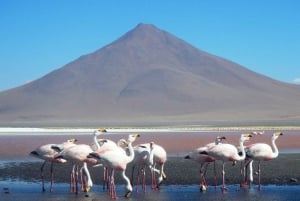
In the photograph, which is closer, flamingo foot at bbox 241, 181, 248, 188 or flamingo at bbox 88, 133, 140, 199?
flamingo at bbox 88, 133, 140, 199

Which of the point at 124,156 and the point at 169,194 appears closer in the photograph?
the point at 124,156

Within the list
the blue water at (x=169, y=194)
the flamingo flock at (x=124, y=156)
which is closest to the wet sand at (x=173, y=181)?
the blue water at (x=169, y=194)

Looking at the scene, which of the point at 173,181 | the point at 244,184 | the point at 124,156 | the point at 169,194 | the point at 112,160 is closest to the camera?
the point at 112,160

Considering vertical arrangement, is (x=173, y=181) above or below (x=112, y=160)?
below

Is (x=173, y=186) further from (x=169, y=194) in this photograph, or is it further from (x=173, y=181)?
(x=169, y=194)

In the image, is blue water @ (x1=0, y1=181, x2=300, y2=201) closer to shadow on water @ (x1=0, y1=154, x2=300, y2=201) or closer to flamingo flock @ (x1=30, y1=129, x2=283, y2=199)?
shadow on water @ (x1=0, y1=154, x2=300, y2=201)

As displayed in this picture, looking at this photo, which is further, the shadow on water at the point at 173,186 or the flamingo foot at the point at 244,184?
the flamingo foot at the point at 244,184

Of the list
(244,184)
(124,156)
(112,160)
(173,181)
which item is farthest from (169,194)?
(244,184)

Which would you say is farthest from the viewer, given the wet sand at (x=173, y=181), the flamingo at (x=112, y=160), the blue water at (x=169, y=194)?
the wet sand at (x=173, y=181)

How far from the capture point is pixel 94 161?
59.4 ft

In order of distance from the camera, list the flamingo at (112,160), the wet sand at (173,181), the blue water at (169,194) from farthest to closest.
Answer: the wet sand at (173,181)
the flamingo at (112,160)
the blue water at (169,194)

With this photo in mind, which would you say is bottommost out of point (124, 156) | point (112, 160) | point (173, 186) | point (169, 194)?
point (169, 194)

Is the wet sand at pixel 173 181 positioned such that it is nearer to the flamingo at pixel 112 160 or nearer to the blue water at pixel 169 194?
the blue water at pixel 169 194

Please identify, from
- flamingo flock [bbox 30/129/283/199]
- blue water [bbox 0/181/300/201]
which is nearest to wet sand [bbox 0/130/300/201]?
blue water [bbox 0/181/300/201]
